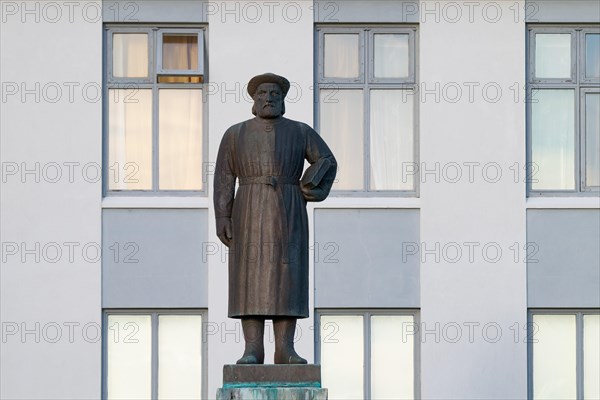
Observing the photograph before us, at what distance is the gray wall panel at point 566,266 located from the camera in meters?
27.7

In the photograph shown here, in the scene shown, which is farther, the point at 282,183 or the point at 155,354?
the point at 155,354

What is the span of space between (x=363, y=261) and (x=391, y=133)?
193 centimetres

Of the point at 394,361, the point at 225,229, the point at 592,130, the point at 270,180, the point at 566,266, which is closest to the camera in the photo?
the point at 270,180

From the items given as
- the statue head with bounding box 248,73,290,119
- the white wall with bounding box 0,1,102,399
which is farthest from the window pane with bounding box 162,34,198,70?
the statue head with bounding box 248,73,290,119

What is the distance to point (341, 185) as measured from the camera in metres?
28.2

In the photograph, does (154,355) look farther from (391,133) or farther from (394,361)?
(391,133)

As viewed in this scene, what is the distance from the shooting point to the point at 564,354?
28.1 m

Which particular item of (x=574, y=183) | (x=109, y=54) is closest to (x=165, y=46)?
(x=109, y=54)

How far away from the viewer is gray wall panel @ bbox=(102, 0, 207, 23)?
28000 millimetres

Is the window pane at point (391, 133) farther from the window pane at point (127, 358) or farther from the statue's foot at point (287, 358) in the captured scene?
the statue's foot at point (287, 358)

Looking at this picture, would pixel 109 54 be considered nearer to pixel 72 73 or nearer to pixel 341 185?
pixel 72 73

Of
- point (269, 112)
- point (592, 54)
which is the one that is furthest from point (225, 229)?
point (592, 54)

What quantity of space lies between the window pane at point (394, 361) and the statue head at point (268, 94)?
815cm

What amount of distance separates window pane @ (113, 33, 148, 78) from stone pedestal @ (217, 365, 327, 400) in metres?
9.17
